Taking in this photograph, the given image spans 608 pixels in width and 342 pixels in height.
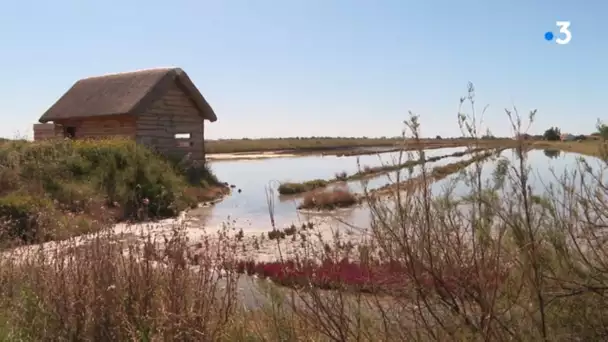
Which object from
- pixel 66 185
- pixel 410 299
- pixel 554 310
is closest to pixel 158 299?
pixel 410 299

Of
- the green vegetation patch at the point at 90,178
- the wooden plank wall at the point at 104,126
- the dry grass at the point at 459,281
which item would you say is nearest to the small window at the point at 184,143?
the wooden plank wall at the point at 104,126

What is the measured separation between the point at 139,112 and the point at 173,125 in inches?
85.7

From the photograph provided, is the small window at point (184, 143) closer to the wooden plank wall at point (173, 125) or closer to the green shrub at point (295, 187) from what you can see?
the wooden plank wall at point (173, 125)

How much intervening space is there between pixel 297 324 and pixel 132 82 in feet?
64.7

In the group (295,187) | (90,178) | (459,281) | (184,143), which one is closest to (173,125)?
(184,143)

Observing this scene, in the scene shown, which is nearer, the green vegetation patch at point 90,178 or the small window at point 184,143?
the green vegetation patch at point 90,178

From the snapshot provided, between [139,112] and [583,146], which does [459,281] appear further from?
[139,112]

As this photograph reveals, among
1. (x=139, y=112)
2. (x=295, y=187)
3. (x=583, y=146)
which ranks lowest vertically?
(x=295, y=187)

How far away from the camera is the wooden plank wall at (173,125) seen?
20797 millimetres

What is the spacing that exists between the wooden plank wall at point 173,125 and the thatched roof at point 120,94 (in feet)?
1.31

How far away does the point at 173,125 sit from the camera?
22031mm

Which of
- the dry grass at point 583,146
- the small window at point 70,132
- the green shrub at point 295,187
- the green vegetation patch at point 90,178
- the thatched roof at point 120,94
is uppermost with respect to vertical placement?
the thatched roof at point 120,94

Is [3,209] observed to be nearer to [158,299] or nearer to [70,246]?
[70,246]

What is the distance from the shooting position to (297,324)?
427 cm
